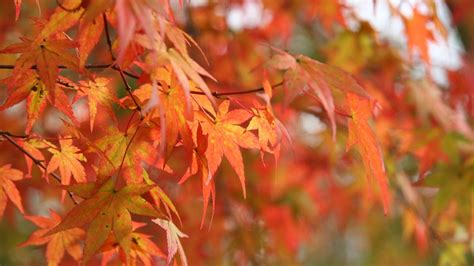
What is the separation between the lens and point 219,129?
3.21 ft

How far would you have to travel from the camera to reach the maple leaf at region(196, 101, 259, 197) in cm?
96

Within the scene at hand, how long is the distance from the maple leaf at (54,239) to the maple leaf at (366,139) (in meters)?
0.48

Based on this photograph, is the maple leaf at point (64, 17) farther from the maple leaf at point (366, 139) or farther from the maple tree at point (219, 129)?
the maple leaf at point (366, 139)

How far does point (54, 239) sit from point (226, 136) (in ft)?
1.26

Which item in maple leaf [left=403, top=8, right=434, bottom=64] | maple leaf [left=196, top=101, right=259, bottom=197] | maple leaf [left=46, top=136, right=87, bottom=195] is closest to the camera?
maple leaf [left=196, top=101, right=259, bottom=197]

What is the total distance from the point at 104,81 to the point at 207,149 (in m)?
0.19

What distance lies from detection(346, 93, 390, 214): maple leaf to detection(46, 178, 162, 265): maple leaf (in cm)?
29

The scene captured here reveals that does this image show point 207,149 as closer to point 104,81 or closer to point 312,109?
point 104,81

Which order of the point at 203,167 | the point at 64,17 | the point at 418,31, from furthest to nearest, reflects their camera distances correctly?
the point at 418,31 < the point at 203,167 < the point at 64,17

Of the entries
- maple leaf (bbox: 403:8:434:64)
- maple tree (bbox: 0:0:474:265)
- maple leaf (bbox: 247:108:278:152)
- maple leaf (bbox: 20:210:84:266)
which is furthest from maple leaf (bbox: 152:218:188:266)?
maple leaf (bbox: 403:8:434:64)

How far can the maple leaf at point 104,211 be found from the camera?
0.91m

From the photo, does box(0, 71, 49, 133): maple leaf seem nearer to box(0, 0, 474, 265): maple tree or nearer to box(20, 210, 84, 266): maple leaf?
box(0, 0, 474, 265): maple tree

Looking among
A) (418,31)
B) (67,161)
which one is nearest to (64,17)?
(67,161)

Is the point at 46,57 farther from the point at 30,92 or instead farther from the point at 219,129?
the point at 219,129
